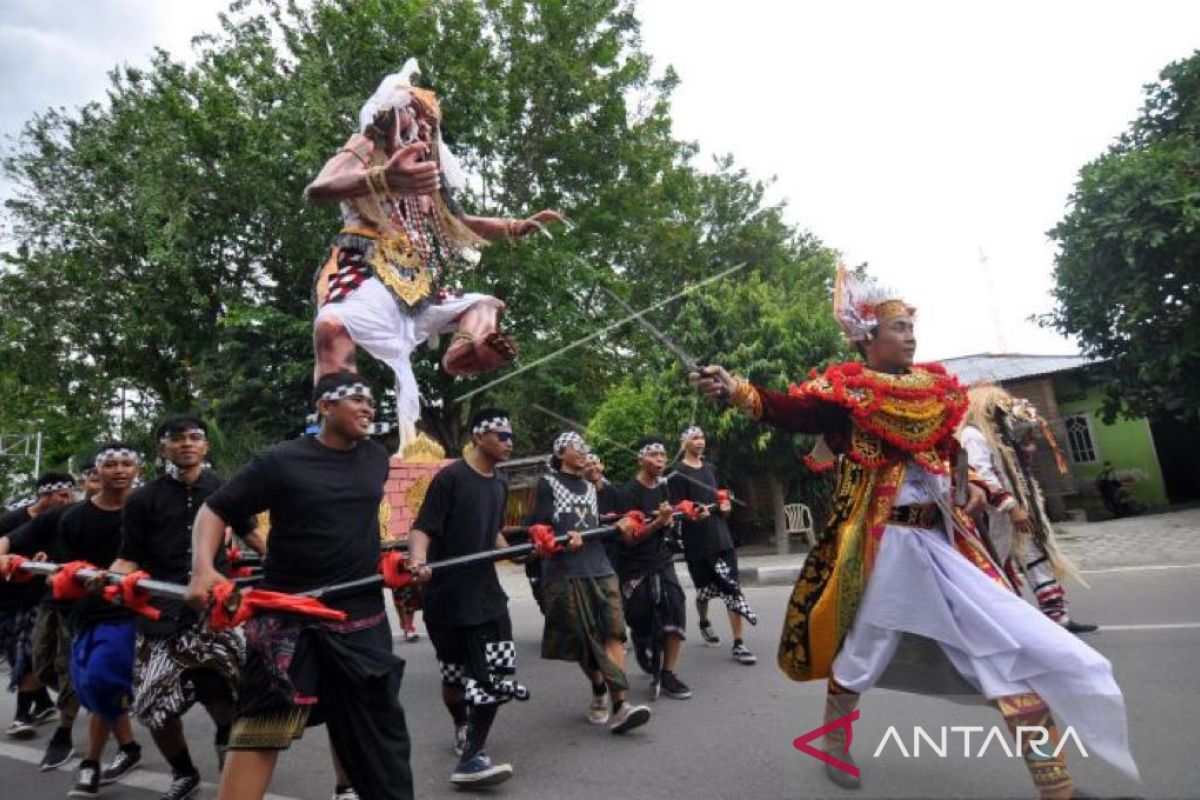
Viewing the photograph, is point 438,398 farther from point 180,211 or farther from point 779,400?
point 779,400

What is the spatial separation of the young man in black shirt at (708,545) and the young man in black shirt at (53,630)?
3998 millimetres

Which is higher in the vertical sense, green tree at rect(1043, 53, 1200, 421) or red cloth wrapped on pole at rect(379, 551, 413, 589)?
green tree at rect(1043, 53, 1200, 421)

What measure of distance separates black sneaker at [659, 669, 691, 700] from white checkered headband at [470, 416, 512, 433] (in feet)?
6.71

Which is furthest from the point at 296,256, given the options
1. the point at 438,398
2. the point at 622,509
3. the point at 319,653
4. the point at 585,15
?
the point at 319,653

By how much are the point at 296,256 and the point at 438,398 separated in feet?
13.6

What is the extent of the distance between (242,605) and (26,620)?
4.74 metres

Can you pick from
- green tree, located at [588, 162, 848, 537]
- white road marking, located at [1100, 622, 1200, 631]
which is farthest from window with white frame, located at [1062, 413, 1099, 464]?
white road marking, located at [1100, 622, 1200, 631]

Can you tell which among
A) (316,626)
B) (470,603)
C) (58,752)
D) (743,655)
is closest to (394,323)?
(470,603)

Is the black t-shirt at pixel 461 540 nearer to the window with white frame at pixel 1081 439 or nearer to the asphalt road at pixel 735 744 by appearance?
the asphalt road at pixel 735 744

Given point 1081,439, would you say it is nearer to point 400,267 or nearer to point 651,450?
point 651,450

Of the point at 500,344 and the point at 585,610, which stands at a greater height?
the point at 500,344

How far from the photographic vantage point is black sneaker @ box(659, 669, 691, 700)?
494 centimetres

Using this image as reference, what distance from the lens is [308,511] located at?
2.78 metres

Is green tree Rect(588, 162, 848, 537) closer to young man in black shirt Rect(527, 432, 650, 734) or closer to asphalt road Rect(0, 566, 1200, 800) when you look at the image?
asphalt road Rect(0, 566, 1200, 800)
